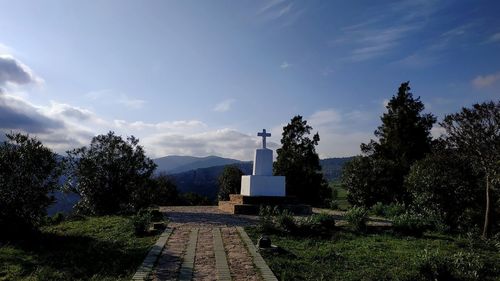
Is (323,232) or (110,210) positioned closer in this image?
(323,232)

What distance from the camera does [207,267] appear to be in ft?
25.7

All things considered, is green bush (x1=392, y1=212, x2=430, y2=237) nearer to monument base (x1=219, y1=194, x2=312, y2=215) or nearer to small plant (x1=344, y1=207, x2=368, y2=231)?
small plant (x1=344, y1=207, x2=368, y2=231)

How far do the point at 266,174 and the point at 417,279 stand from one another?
42.4 ft

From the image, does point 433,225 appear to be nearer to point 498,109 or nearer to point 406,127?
point 498,109

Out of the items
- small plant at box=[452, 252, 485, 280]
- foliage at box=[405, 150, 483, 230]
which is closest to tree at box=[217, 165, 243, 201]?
foliage at box=[405, 150, 483, 230]

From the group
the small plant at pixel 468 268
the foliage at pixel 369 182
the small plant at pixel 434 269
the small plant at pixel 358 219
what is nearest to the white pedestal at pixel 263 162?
the small plant at pixel 358 219

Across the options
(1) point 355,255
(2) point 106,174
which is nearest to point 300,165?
(2) point 106,174

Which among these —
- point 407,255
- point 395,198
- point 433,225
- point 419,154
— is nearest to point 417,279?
point 407,255

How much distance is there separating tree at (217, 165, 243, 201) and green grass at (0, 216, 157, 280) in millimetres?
22880

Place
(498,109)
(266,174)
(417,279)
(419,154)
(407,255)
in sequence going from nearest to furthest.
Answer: (417,279) → (407,255) → (498,109) → (266,174) → (419,154)

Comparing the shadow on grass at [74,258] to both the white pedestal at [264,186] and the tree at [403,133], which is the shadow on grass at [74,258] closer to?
the white pedestal at [264,186]

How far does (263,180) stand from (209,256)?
Result: 36.3 ft

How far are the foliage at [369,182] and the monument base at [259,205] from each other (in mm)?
7852

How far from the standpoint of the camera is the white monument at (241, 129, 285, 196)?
1966cm
